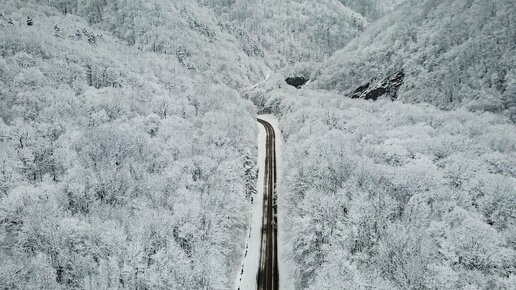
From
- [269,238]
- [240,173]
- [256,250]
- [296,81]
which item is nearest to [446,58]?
[296,81]

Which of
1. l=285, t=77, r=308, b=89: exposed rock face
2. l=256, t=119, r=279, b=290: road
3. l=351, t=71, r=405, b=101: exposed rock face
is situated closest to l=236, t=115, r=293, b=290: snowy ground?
l=256, t=119, r=279, b=290: road

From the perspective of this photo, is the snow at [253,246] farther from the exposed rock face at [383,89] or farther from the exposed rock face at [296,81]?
the exposed rock face at [296,81]

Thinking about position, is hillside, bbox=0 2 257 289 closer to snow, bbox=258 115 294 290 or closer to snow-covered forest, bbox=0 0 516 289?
snow-covered forest, bbox=0 0 516 289

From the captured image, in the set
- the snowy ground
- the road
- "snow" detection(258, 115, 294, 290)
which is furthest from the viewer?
the road

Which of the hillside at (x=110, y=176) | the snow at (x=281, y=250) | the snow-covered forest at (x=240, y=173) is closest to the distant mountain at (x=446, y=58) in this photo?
the snow-covered forest at (x=240, y=173)

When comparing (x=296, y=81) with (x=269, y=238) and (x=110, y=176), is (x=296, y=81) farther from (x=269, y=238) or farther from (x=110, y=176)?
(x=110, y=176)

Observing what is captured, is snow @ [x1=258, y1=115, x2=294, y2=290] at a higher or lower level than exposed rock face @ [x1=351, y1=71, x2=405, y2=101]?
lower

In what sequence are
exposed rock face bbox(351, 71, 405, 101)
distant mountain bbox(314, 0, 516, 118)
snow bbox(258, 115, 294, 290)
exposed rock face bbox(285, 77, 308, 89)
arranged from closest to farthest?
1. snow bbox(258, 115, 294, 290)
2. distant mountain bbox(314, 0, 516, 118)
3. exposed rock face bbox(351, 71, 405, 101)
4. exposed rock face bbox(285, 77, 308, 89)
